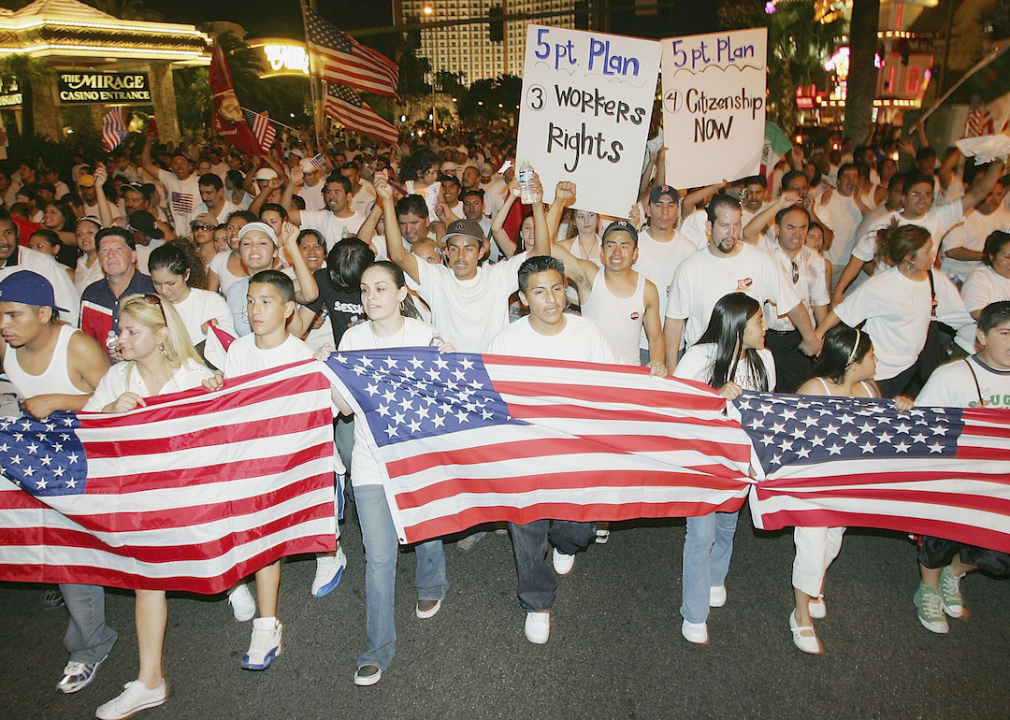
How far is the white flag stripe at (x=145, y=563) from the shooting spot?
390cm

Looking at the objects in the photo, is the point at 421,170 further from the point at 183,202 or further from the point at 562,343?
the point at 562,343

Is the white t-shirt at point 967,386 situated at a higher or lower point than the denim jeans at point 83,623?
higher

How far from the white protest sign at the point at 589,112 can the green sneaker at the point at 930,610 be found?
3.36 m

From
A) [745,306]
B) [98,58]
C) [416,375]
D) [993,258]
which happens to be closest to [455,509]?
[416,375]

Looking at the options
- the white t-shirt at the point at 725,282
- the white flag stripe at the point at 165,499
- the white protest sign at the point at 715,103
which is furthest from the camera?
the white protest sign at the point at 715,103

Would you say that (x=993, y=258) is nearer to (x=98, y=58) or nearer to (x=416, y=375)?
(x=416, y=375)

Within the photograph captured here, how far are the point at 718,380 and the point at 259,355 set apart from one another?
2.69 metres

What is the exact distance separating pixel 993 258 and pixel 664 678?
14.2ft

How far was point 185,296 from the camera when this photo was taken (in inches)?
213

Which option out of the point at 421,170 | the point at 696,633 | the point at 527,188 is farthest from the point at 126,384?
Answer: the point at 421,170

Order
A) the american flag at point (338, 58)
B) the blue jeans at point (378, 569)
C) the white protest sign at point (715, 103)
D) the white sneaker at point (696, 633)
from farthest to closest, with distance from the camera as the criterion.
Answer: the american flag at point (338, 58)
the white protest sign at point (715, 103)
the white sneaker at point (696, 633)
the blue jeans at point (378, 569)

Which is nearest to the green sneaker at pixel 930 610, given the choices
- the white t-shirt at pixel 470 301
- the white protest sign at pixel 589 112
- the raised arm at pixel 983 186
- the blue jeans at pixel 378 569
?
the blue jeans at pixel 378 569

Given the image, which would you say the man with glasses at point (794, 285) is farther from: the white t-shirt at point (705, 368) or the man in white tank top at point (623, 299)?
the white t-shirt at point (705, 368)

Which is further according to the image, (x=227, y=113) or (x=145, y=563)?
(x=227, y=113)
